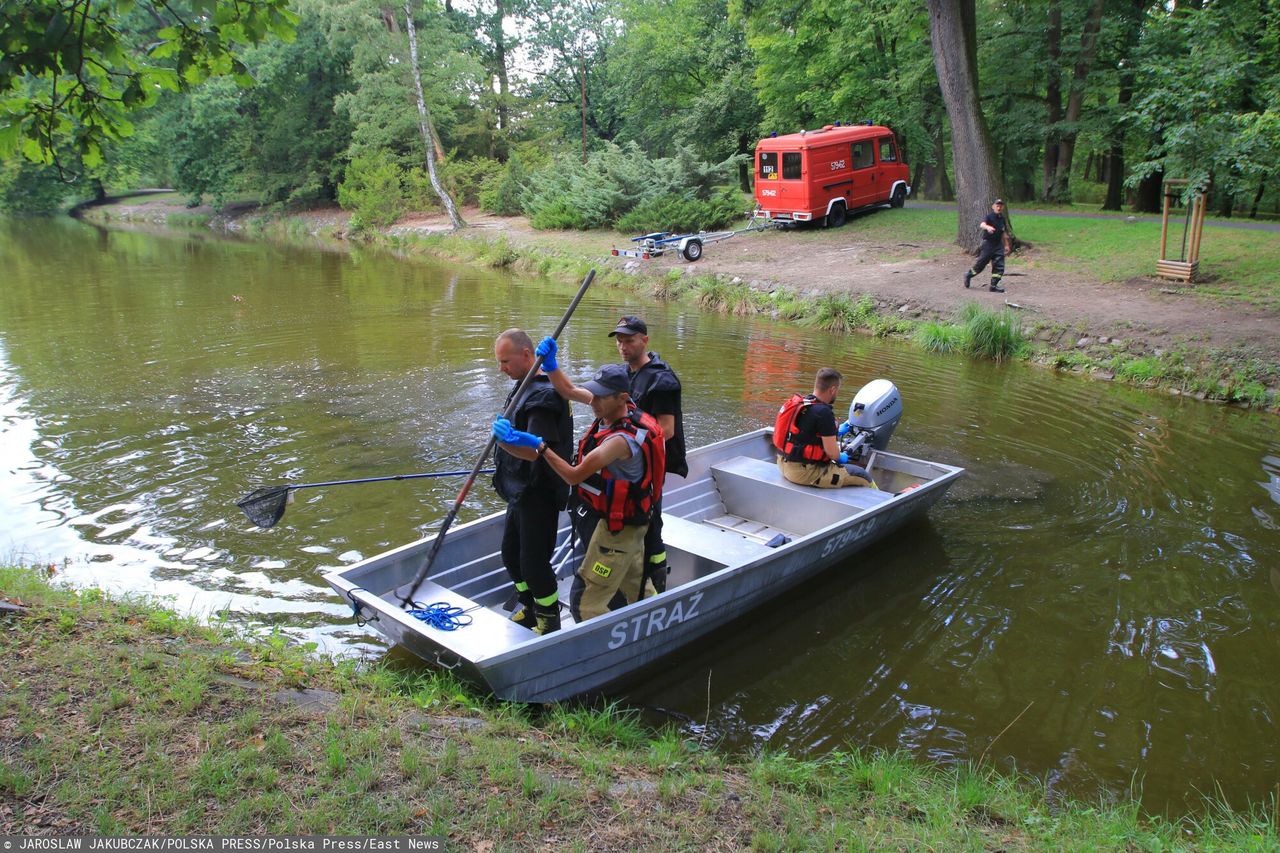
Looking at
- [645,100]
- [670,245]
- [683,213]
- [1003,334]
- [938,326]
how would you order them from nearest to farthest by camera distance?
1. [1003,334]
2. [938,326]
3. [670,245]
4. [683,213]
5. [645,100]

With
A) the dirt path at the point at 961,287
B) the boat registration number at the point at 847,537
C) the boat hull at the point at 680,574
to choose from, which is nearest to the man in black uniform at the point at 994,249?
the dirt path at the point at 961,287

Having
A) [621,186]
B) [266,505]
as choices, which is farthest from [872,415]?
[621,186]

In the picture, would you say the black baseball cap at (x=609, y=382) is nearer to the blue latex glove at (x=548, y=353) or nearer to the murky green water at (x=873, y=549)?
the blue latex glove at (x=548, y=353)

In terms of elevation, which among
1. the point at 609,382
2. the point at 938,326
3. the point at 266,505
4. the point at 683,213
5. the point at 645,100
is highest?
the point at 645,100

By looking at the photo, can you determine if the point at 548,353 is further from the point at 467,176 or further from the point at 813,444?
the point at 467,176

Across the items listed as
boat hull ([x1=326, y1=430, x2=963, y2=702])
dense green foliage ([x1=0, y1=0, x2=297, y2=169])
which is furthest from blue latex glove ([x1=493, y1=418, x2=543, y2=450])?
dense green foliage ([x1=0, y1=0, x2=297, y2=169])

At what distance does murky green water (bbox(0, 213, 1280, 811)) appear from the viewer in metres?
4.89

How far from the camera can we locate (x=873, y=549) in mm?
6914

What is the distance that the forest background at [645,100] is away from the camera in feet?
15.0

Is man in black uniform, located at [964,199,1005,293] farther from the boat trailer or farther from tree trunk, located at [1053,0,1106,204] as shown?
tree trunk, located at [1053,0,1106,204]

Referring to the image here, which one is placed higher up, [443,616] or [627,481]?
[627,481]

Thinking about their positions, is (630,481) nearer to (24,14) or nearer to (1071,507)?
(24,14)

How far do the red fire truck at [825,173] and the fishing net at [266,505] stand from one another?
16648mm

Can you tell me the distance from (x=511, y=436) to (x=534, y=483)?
16.4 inches
